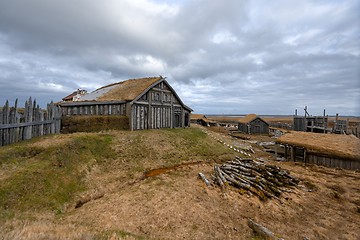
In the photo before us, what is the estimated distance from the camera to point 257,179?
38.4 ft

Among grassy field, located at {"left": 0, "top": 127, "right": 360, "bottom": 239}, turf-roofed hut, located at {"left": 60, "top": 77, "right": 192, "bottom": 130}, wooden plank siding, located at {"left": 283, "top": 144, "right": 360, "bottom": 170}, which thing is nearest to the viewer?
grassy field, located at {"left": 0, "top": 127, "right": 360, "bottom": 239}

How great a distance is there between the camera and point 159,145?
686 inches

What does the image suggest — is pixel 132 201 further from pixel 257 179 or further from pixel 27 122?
pixel 27 122

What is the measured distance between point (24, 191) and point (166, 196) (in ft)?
20.7

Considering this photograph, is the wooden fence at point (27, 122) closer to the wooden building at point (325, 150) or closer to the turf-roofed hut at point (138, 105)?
the turf-roofed hut at point (138, 105)

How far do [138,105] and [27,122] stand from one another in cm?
1018

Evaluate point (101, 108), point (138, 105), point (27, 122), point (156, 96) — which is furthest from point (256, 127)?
point (27, 122)

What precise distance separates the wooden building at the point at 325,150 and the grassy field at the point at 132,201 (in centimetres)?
151

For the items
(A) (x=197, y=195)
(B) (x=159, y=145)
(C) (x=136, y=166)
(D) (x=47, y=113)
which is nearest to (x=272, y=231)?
(A) (x=197, y=195)

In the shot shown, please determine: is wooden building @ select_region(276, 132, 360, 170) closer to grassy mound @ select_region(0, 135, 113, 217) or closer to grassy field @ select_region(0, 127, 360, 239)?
grassy field @ select_region(0, 127, 360, 239)

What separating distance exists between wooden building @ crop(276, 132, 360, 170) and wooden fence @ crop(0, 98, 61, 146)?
20546mm

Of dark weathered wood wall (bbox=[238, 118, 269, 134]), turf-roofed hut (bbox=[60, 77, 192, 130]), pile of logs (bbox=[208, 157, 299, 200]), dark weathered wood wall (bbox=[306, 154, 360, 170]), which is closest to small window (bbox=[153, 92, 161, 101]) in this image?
turf-roofed hut (bbox=[60, 77, 192, 130])

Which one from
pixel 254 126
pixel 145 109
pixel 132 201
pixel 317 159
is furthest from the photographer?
pixel 254 126

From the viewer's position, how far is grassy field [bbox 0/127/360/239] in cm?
702
